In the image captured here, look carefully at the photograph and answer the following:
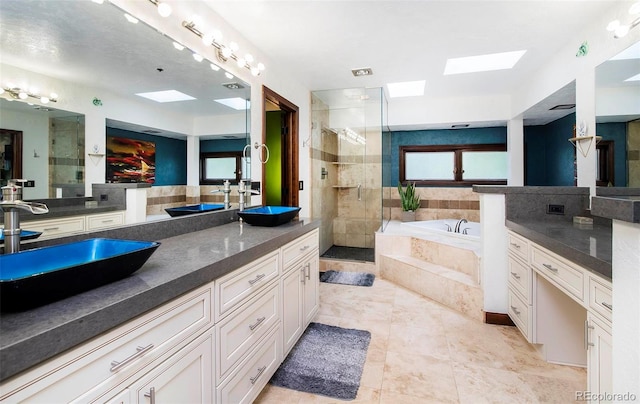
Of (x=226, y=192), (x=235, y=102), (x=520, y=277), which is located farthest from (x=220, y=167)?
(x=520, y=277)

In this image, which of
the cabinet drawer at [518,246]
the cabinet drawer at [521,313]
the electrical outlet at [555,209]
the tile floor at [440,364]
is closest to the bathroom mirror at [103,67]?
the tile floor at [440,364]

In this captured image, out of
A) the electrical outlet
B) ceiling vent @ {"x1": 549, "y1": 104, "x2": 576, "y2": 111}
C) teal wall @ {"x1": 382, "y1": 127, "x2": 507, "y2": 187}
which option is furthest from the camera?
teal wall @ {"x1": 382, "y1": 127, "x2": 507, "y2": 187}

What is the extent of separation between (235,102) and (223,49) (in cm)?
37

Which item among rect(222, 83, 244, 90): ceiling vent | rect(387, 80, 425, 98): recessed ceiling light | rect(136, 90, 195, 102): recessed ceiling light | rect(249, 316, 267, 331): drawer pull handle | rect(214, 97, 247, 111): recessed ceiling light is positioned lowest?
rect(249, 316, 267, 331): drawer pull handle

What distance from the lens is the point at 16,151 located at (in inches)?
43.6

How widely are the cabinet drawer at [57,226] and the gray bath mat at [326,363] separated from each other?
129cm

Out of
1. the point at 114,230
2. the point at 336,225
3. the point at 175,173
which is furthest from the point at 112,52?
the point at 336,225

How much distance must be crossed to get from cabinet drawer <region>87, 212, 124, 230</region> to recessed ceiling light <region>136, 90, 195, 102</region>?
2.15ft

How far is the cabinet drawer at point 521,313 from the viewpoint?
6.52 ft

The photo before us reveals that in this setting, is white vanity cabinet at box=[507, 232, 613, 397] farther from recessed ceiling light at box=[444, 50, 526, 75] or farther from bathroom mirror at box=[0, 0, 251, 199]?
bathroom mirror at box=[0, 0, 251, 199]

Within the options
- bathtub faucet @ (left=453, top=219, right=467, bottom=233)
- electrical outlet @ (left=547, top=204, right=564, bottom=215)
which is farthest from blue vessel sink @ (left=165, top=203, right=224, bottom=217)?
bathtub faucet @ (left=453, top=219, right=467, bottom=233)

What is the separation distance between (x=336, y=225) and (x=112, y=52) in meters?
3.60

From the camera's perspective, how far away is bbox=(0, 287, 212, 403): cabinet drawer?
2.07 ft

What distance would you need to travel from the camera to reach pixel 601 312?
117cm
